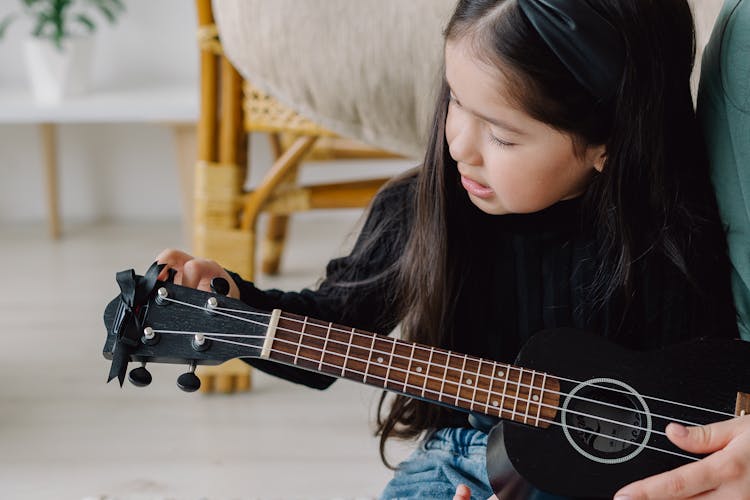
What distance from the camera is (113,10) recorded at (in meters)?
2.25

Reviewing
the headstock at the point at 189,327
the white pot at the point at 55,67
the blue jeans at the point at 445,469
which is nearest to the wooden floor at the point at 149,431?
the blue jeans at the point at 445,469

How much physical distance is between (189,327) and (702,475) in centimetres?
41

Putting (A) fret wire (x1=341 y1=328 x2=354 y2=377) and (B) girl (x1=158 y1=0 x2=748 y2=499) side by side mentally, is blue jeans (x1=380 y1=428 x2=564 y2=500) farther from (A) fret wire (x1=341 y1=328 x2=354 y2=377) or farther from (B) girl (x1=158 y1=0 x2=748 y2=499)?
(A) fret wire (x1=341 y1=328 x2=354 y2=377)

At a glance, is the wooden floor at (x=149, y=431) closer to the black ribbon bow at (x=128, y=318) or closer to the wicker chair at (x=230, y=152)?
the wicker chair at (x=230, y=152)

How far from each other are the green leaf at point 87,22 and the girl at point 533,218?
52.6 inches

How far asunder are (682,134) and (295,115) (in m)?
0.63

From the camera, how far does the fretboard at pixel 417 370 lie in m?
0.77

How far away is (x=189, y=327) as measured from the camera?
2.51 feet

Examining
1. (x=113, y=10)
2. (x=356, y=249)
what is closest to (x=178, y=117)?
(x=113, y=10)

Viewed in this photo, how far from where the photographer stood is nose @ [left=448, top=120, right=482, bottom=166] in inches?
32.5

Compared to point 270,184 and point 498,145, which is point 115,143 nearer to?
point 270,184

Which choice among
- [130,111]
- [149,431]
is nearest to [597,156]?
[149,431]

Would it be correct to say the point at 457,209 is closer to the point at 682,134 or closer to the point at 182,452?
the point at 682,134

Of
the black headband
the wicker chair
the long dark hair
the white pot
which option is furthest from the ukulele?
the white pot
